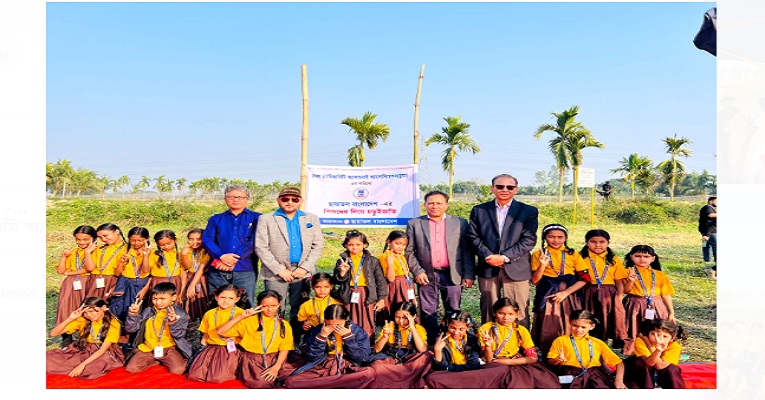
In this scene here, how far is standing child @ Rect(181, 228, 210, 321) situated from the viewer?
5.08 meters

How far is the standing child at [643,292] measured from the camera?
4.59 metres

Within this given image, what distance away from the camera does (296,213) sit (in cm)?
487

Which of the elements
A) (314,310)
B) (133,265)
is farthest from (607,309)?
(133,265)

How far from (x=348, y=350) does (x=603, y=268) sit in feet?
7.75

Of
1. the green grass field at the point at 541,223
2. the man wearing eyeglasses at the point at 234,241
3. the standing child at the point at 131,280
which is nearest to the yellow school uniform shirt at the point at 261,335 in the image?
the man wearing eyeglasses at the point at 234,241

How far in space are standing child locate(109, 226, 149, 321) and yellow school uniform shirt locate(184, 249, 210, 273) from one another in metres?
0.41

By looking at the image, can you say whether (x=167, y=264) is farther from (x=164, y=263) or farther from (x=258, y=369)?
(x=258, y=369)

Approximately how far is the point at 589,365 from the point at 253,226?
9.99 feet

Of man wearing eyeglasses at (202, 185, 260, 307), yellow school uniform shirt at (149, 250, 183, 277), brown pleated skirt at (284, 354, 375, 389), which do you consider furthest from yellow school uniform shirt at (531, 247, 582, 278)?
yellow school uniform shirt at (149, 250, 183, 277)

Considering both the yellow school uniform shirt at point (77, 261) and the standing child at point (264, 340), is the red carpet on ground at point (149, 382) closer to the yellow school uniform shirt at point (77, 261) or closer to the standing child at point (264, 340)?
the standing child at point (264, 340)

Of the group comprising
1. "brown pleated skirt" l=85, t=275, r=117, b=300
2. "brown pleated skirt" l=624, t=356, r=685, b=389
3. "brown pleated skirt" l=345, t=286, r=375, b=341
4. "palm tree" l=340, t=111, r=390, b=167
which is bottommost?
"brown pleated skirt" l=624, t=356, r=685, b=389

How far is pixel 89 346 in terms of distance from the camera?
14.5 feet

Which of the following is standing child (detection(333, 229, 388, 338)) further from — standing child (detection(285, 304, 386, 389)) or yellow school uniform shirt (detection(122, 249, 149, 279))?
yellow school uniform shirt (detection(122, 249, 149, 279))
